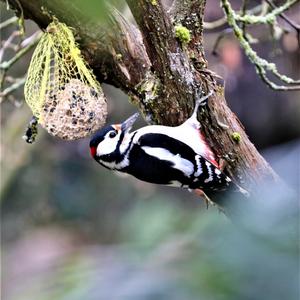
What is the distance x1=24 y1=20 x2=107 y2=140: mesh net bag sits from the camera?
2.81 metres

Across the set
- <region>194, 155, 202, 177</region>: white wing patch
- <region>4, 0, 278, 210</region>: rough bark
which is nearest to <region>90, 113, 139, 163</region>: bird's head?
<region>4, 0, 278, 210</region>: rough bark

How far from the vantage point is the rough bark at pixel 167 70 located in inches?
101

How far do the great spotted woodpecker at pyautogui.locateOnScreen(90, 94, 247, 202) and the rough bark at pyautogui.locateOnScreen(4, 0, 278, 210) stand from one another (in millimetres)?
49

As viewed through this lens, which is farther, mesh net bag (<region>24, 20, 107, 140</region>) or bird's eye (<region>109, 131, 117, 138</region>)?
bird's eye (<region>109, 131, 117, 138</region>)

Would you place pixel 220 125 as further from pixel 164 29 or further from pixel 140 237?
pixel 140 237

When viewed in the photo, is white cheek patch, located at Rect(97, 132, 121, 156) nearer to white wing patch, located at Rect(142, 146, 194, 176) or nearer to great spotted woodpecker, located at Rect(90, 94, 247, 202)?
great spotted woodpecker, located at Rect(90, 94, 247, 202)

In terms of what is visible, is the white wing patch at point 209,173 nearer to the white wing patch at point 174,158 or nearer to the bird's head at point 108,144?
the white wing patch at point 174,158

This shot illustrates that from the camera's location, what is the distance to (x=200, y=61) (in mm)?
2664

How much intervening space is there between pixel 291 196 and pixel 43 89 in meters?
2.21

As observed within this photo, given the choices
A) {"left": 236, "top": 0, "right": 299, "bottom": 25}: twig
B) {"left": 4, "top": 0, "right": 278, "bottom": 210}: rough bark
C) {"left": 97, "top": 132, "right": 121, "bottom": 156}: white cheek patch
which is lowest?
{"left": 236, "top": 0, "right": 299, "bottom": 25}: twig

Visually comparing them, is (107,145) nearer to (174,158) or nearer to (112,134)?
(112,134)

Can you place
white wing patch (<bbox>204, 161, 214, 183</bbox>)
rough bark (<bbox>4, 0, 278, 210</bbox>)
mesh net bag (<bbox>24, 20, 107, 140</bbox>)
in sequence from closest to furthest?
rough bark (<bbox>4, 0, 278, 210</bbox>)
white wing patch (<bbox>204, 161, 214, 183</bbox>)
mesh net bag (<bbox>24, 20, 107, 140</bbox>)

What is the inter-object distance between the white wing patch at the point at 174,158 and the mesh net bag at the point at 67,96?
0.82 ft

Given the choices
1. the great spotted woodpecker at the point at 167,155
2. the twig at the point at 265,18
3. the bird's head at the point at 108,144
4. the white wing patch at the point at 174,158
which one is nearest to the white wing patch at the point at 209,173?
the great spotted woodpecker at the point at 167,155
